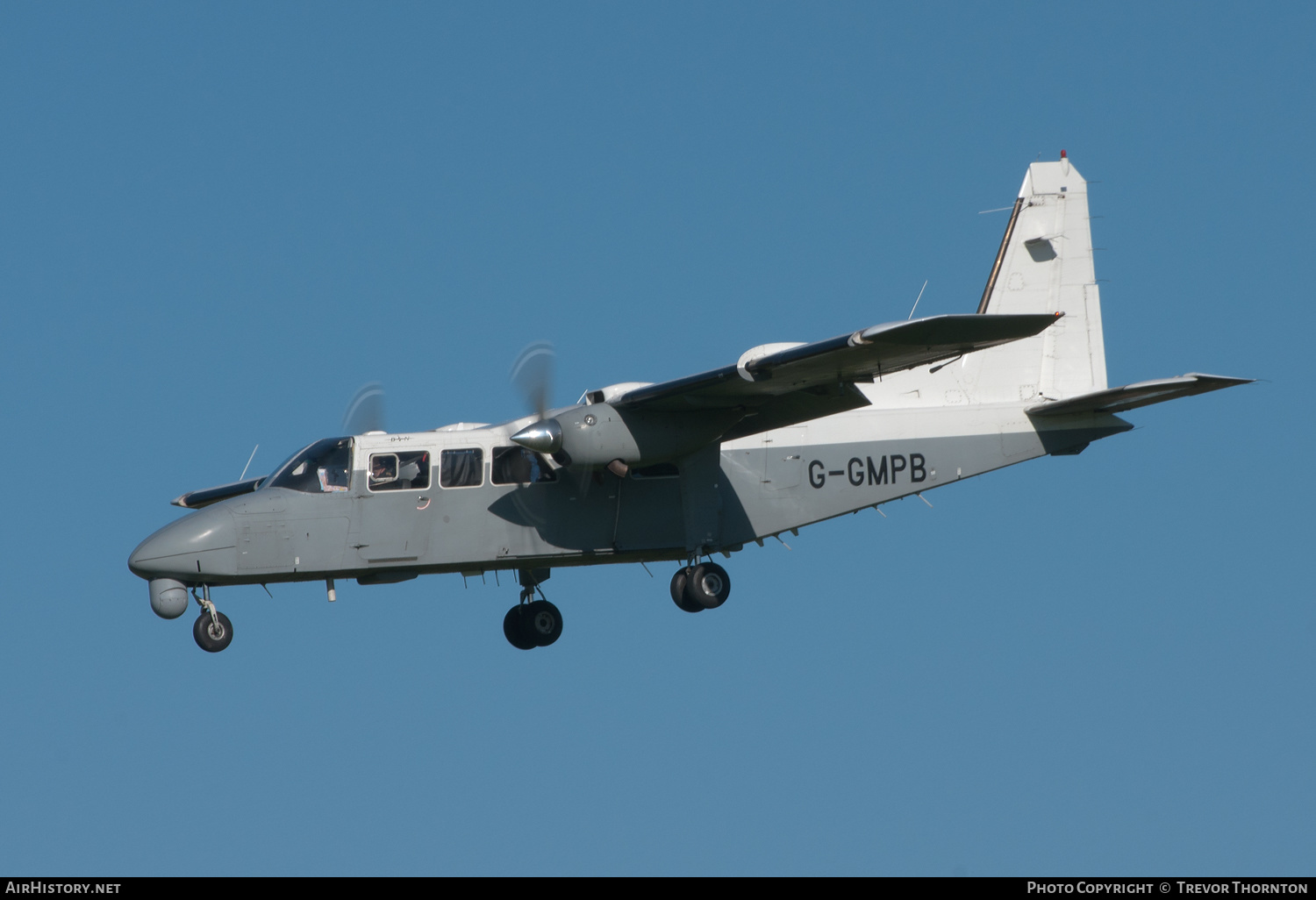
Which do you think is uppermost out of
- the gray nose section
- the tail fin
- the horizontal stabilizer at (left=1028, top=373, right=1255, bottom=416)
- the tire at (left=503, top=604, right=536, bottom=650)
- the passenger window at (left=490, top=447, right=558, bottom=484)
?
the tail fin

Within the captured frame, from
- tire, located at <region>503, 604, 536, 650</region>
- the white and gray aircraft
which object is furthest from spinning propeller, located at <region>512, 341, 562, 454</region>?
tire, located at <region>503, 604, 536, 650</region>

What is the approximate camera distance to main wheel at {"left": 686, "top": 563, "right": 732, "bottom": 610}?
19859 millimetres

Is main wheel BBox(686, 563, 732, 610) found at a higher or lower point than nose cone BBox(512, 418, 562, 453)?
lower

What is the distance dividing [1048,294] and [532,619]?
854cm

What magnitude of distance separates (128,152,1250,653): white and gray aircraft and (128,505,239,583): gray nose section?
→ 23 mm

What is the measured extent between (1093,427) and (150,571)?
482 inches

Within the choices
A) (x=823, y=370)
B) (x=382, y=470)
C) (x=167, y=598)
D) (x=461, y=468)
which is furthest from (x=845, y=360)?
(x=167, y=598)

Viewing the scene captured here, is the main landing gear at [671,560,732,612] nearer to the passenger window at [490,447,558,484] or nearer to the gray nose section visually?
the passenger window at [490,447,558,484]

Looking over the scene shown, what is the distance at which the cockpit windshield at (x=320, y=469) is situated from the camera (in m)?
19.4

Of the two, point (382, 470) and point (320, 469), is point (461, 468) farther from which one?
point (320, 469)

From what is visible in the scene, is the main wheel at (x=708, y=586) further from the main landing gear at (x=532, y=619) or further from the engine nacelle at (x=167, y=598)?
the engine nacelle at (x=167, y=598)

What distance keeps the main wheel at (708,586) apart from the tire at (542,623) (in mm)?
2490
